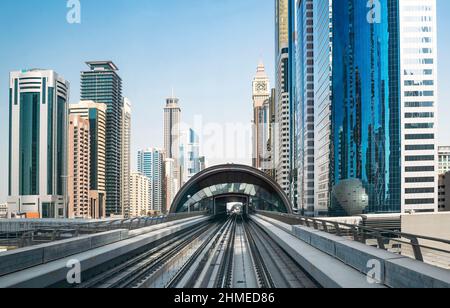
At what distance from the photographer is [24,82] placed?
398 ft

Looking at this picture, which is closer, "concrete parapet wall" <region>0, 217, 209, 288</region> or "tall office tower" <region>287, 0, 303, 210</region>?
"concrete parapet wall" <region>0, 217, 209, 288</region>

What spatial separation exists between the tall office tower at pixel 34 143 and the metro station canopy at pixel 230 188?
6033 cm

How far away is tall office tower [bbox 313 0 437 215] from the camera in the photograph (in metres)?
89.6

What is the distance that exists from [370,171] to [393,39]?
30.7 m

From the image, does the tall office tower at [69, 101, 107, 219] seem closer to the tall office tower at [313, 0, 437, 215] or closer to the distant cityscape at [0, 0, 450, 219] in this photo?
the distant cityscape at [0, 0, 450, 219]

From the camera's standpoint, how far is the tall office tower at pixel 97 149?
553ft

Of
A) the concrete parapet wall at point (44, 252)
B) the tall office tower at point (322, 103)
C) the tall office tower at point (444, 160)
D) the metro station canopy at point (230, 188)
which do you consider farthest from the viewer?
the tall office tower at point (444, 160)

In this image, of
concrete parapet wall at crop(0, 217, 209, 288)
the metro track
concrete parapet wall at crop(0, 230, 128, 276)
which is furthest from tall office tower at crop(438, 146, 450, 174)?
concrete parapet wall at crop(0, 217, 209, 288)

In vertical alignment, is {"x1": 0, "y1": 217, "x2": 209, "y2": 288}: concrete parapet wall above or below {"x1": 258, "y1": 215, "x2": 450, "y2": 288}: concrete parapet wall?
below

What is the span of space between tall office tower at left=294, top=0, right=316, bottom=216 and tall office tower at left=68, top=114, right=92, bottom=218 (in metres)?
79.6

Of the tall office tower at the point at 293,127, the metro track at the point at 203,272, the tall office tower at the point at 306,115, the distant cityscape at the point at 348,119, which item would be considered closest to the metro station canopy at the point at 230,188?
the distant cityscape at the point at 348,119

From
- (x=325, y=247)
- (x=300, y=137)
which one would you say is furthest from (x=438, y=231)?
(x=300, y=137)

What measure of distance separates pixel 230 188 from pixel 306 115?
52.7 meters

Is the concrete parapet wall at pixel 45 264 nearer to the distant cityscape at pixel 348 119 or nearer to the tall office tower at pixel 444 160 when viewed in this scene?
the distant cityscape at pixel 348 119
